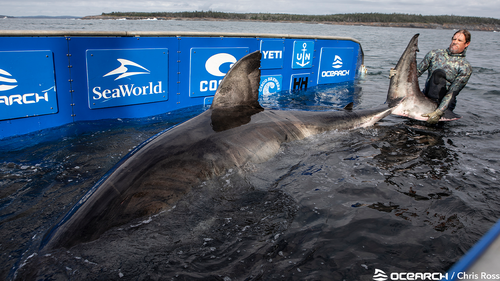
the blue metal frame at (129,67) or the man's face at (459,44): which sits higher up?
the man's face at (459,44)

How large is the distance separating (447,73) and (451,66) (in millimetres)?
157

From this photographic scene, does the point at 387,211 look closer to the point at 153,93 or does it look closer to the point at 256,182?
the point at 256,182

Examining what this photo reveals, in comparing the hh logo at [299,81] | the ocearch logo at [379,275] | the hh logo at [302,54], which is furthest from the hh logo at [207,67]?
the ocearch logo at [379,275]

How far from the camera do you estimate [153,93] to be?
7.00 meters

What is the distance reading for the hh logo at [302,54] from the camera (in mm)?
9695

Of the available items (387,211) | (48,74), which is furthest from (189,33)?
(387,211)

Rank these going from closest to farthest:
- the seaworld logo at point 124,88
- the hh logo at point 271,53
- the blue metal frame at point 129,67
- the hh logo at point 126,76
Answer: the blue metal frame at point 129,67 < the hh logo at point 126,76 < the seaworld logo at point 124,88 < the hh logo at point 271,53

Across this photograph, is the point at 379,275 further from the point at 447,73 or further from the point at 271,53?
the point at 271,53

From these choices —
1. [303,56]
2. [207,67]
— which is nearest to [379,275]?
[207,67]

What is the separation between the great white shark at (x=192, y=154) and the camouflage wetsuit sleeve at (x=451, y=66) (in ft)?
10.3

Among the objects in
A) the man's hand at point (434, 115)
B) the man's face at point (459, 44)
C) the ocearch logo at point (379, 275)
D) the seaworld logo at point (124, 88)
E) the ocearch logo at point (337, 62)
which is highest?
the man's face at point (459, 44)

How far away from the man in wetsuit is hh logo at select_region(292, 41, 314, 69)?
363 cm

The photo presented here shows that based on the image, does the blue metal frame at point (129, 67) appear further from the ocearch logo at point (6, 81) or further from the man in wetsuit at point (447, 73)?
the man in wetsuit at point (447, 73)

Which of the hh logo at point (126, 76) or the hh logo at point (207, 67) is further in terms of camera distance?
the hh logo at point (207, 67)
